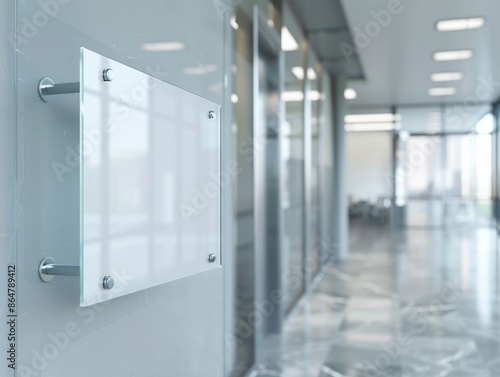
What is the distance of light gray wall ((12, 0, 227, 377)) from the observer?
130cm

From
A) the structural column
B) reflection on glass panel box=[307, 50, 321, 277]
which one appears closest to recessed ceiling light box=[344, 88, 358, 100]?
the structural column

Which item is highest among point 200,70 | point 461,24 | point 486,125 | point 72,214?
point 461,24

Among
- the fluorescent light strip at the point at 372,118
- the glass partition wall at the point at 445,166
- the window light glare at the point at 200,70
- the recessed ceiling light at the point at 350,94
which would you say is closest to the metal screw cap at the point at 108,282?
the window light glare at the point at 200,70

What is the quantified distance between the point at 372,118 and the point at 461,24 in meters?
8.35

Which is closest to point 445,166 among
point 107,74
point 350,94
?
point 350,94

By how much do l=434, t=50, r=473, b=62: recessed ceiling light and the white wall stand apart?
5841 millimetres

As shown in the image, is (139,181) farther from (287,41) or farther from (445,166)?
(445,166)

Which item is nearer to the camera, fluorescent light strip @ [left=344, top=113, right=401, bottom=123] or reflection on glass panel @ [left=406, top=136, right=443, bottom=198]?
fluorescent light strip @ [left=344, top=113, right=401, bottom=123]

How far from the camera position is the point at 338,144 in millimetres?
10539

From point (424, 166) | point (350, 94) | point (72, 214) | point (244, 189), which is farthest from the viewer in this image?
point (424, 166)

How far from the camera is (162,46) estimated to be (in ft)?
6.29

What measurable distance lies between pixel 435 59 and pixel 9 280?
917 cm

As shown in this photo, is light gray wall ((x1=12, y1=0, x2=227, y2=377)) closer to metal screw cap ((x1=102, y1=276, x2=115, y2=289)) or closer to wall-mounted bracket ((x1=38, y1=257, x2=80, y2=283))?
wall-mounted bracket ((x1=38, y1=257, x2=80, y2=283))

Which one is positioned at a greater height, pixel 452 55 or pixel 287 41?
pixel 452 55
